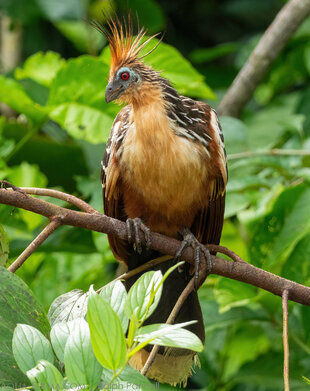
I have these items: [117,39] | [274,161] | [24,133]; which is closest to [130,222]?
[117,39]

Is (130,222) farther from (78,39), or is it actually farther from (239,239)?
(78,39)

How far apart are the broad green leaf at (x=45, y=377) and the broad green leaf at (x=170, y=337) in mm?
162

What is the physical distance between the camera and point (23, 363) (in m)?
1.12

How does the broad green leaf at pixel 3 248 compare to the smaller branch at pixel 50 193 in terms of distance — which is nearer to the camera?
the smaller branch at pixel 50 193

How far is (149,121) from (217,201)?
0.46m

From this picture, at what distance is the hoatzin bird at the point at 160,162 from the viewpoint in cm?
222

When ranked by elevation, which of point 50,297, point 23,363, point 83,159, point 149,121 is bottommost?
point 50,297

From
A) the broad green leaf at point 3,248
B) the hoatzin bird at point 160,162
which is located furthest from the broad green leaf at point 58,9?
the broad green leaf at point 3,248

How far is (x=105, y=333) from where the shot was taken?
1.02 metres

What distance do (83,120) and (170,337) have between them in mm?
1881

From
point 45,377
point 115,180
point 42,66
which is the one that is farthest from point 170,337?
point 42,66

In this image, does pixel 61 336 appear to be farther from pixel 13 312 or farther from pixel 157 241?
pixel 157 241

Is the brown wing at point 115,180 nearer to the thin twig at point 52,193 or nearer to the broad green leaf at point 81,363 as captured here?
the thin twig at point 52,193

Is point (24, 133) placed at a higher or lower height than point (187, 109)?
lower
